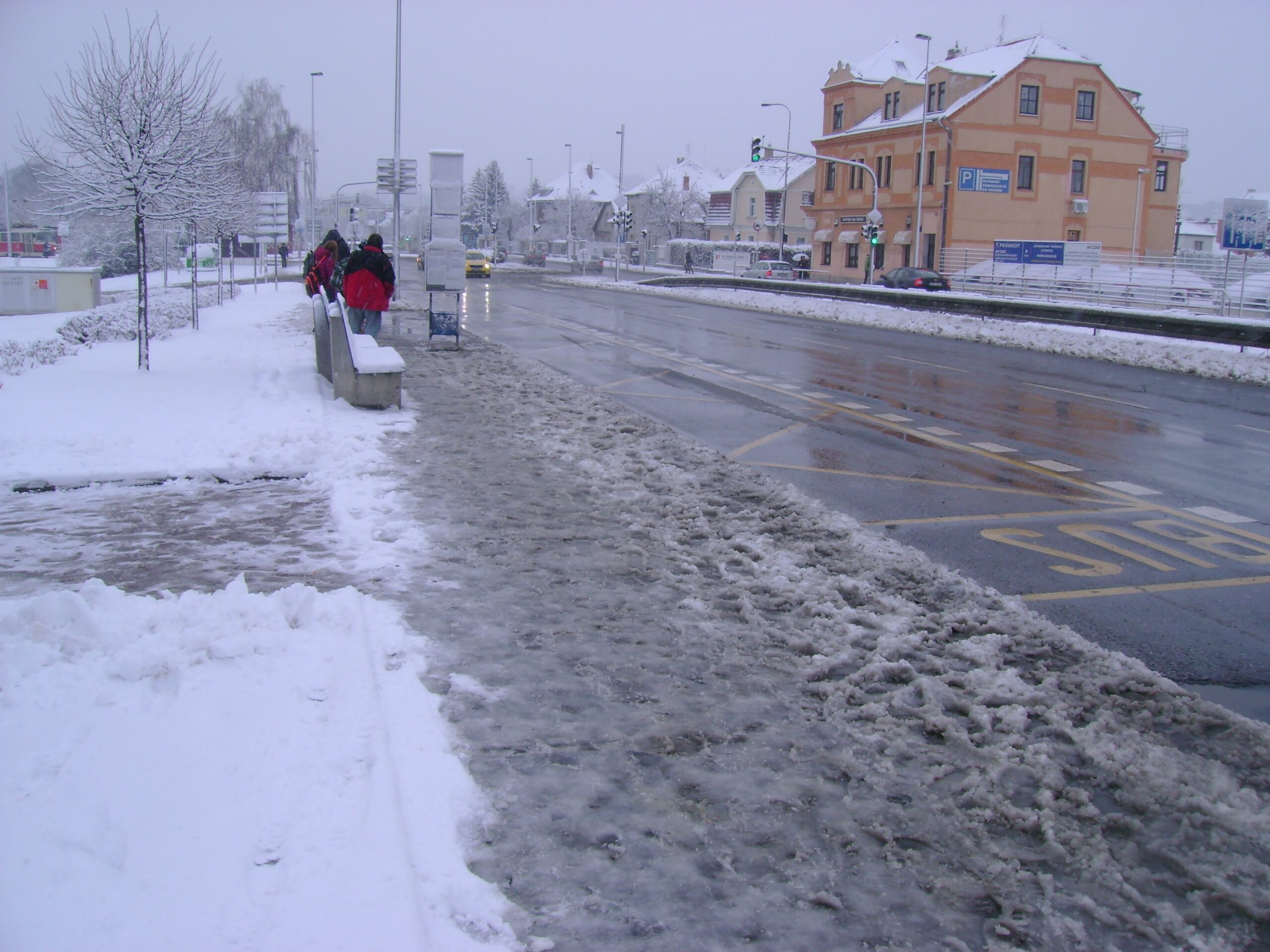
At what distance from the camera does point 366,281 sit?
1539 cm

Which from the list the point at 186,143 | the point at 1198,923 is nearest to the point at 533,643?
the point at 1198,923

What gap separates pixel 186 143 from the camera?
48.7 ft

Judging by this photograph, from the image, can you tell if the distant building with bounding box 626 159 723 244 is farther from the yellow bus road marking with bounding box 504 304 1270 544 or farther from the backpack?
the yellow bus road marking with bounding box 504 304 1270 544

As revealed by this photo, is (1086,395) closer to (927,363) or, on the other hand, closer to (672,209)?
(927,363)

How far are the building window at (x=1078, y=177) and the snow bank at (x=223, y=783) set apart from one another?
58.9 meters

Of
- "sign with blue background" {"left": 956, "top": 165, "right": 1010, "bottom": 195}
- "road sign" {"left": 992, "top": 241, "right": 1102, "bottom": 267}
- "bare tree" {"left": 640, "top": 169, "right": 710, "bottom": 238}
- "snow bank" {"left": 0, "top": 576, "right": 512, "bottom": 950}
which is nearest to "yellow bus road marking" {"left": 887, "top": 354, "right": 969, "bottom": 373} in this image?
"snow bank" {"left": 0, "top": 576, "right": 512, "bottom": 950}

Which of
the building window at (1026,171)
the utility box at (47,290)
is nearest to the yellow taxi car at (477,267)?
the utility box at (47,290)

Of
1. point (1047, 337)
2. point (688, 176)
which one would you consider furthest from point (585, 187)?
point (1047, 337)

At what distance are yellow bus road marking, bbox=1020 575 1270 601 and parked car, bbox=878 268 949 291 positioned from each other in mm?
40586

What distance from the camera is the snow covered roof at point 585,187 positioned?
13700 cm

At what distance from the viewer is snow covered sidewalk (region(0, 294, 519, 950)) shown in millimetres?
2938

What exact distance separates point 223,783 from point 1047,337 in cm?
2489

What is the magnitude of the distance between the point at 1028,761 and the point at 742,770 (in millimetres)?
1234

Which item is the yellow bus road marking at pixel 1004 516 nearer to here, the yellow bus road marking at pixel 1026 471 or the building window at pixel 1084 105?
the yellow bus road marking at pixel 1026 471
